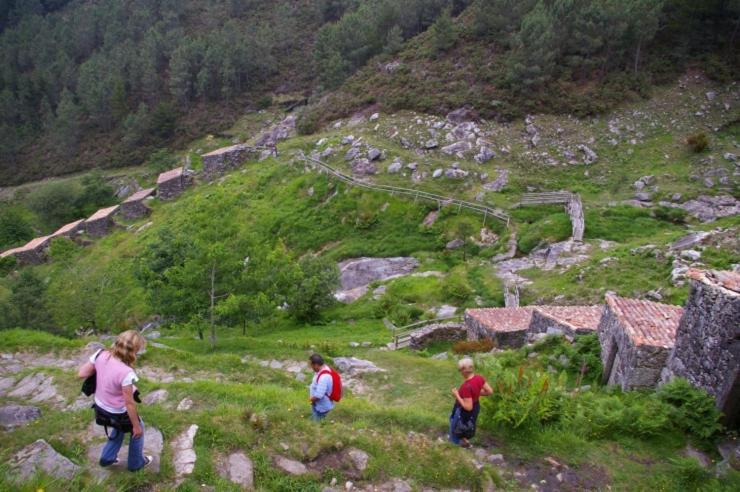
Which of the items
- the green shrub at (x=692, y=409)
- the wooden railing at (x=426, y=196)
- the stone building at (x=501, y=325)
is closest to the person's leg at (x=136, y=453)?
the green shrub at (x=692, y=409)

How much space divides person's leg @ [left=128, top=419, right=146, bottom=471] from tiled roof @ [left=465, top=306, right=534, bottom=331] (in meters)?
13.1

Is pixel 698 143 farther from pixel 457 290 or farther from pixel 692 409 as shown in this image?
pixel 692 409

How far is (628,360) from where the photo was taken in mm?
10680

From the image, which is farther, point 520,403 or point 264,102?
point 264,102

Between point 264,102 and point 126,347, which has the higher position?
point 126,347

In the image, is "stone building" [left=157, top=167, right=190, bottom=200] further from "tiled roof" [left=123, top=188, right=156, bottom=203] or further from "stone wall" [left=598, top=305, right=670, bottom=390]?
"stone wall" [left=598, top=305, right=670, bottom=390]

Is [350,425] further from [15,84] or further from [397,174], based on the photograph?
[15,84]

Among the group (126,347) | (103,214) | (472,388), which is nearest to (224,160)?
(103,214)

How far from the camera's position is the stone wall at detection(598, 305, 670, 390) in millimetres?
10281

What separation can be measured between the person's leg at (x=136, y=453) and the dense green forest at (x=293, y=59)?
3782 cm

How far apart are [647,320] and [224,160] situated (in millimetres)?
45317

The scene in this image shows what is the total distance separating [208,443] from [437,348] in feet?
43.3

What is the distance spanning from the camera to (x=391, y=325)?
2230 centimetres

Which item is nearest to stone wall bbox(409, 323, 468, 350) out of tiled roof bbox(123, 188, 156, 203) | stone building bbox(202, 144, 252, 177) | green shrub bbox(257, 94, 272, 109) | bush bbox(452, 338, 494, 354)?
bush bbox(452, 338, 494, 354)
